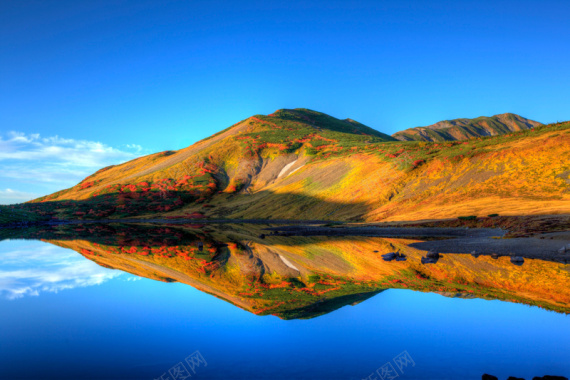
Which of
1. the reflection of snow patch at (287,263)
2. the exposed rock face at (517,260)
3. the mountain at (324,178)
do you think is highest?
the mountain at (324,178)

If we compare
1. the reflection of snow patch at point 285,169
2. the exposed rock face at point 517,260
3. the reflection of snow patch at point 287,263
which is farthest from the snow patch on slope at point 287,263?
the reflection of snow patch at point 285,169

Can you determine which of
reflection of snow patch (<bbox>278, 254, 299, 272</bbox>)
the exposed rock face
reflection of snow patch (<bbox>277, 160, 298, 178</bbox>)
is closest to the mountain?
reflection of snow patch (<bbox>277, 160, 298, 178</bbox>)

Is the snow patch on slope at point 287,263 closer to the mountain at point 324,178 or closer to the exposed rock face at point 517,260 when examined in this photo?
the exposed rock face at point 517,260

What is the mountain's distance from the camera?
2279 inches

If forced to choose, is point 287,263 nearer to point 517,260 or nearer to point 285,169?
point 517,260

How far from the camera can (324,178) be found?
318ft

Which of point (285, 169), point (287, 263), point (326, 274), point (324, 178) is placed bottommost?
point (326, 274)

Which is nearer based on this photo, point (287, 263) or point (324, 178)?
point (287, 263)

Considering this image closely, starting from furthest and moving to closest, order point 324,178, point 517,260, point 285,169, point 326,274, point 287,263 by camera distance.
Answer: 1. point 285,169
2. point 324,178
3. point 287,263
4. point 517,260
5. point 326,274

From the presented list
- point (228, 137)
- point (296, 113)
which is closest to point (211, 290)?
point (228, 137)

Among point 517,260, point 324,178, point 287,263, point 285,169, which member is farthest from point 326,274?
point 285,169

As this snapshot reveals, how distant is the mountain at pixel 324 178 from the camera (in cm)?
5788

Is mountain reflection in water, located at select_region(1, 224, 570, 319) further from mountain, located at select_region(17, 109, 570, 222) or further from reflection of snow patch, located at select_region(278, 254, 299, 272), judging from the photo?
mountain, located at select_region(17, 109, 570, 222)

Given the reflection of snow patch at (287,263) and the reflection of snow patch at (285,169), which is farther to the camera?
the reflection of snow patch at (285,169)
